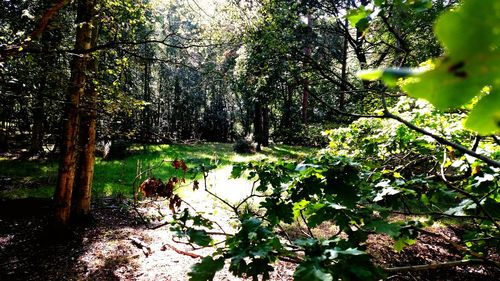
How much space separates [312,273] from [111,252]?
15.8 feet

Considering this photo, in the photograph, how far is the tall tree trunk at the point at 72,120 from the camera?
4754 mm

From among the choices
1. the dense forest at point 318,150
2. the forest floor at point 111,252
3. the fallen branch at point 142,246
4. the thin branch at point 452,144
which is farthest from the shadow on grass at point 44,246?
the thin branch at point 452,144

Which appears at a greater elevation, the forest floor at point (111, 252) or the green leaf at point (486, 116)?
the green leaf at point (486, 116)

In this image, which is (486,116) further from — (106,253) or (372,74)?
(106,253)

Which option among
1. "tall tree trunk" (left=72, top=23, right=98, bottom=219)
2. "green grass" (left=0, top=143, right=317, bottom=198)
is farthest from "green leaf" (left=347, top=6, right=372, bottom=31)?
"green grass" (left=0, top=143, right=317, bottom=198)

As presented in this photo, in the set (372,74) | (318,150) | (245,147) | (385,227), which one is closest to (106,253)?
(318,150)

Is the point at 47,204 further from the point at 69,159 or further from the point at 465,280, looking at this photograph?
the point at 465,280

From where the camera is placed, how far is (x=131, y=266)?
4648 millimetres

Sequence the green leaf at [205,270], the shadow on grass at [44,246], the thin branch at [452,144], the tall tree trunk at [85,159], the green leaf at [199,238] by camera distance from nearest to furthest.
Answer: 1. the thin branch at [452,144]
2. the green leaf at [205,270]
3. the green leaf at [199,238]
4. the shadow on grass at [44,246]
5. the tall tree trunk at [85,159]

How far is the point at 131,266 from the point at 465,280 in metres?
5.38

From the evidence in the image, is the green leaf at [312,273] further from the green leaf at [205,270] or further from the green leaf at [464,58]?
the green leaf at [464,58]

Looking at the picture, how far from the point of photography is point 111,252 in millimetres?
4977

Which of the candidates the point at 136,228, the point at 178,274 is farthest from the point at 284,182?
the point at 136,228

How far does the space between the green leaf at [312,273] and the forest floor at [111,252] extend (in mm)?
2781
